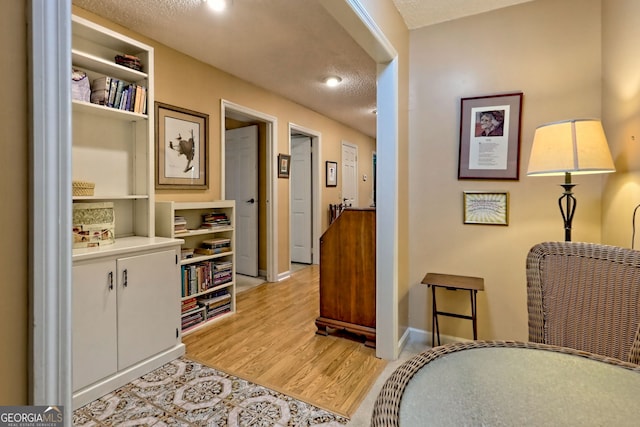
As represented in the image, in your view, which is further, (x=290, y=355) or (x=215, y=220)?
(x=215, y=220)

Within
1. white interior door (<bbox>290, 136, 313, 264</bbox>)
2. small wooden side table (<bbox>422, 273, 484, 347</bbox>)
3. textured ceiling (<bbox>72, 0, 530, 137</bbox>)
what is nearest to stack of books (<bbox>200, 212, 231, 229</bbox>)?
textured ceiling (<bbox>72, 0, 530, 137</bbox>)

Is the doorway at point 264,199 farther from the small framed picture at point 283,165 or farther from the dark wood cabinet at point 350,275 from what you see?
the dark wood cabinet at point 350,275

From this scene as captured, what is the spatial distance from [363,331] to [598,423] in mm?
1954

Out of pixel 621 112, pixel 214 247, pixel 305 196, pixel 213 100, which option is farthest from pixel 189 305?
pixel 621 112

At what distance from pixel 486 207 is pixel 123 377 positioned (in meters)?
2.67

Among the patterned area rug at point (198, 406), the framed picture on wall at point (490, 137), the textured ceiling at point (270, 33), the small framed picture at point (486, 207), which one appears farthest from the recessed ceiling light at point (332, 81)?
the patterned area rug at point (198, 406)

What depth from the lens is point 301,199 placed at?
5309mm

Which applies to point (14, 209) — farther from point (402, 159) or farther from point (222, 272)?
point (222, 272)

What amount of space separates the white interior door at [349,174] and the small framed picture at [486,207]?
142 inches

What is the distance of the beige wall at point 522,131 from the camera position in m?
2.06

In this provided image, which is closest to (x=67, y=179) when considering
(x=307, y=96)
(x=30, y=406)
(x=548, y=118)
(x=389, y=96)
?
(x=30, y=406)

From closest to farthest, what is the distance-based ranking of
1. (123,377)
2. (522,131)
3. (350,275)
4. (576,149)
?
(576,149) < (123,377) < (522,131) < (350,275)

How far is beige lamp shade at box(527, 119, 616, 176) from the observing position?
4.93 ft

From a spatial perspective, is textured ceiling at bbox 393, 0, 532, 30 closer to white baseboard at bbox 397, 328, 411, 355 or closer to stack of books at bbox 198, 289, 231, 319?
white baseboard at bbox 397, 328, 411, 355
